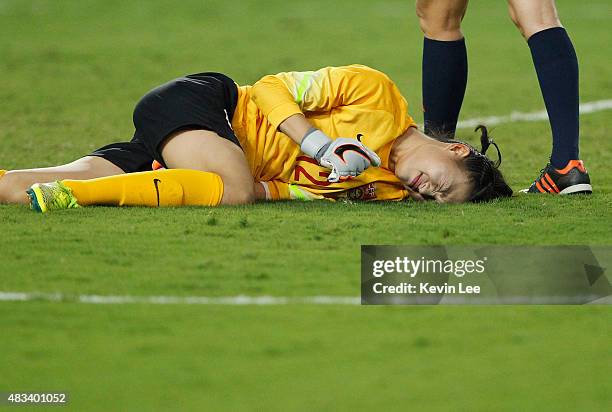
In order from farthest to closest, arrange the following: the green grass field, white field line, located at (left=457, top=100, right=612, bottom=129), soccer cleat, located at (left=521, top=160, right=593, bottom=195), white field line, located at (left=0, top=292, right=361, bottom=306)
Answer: white field line, located at (left=457, top=100, right=612, bottom=129) < soccer cleat, located at (left=521, top=160, right=593, bottom=195) < white field line, located at (left=0, top=292, right=361, bottom=306) < the green grass field

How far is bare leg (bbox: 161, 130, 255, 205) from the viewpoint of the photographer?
14.0 ft

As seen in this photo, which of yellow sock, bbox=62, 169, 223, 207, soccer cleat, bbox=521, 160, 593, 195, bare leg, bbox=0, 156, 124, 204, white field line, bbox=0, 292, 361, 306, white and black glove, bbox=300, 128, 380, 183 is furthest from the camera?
soccer cleat, bbox=521, 160, 593, 195

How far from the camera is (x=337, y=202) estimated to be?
14.6ft

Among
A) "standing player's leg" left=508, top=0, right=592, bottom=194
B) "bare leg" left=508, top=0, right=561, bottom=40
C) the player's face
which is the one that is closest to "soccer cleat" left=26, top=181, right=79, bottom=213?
the player's face

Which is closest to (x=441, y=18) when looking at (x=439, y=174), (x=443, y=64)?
(x=443, y=64)

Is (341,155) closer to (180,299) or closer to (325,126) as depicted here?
(325,126)

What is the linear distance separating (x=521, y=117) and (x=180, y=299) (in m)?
4.35

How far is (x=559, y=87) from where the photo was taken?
4688mm

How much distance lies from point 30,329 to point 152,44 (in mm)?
7886

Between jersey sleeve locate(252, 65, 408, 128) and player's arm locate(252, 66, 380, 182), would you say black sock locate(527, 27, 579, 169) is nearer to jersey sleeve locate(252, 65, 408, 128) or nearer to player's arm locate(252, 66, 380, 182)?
jersey sleeve locate(252, 65, 408, 128)

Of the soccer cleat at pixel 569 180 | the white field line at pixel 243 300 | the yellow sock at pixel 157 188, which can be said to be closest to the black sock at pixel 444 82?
the soccer cleat at pixel 569 180

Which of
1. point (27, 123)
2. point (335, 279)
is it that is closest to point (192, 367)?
point (335, 279)

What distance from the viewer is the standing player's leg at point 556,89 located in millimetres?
4645

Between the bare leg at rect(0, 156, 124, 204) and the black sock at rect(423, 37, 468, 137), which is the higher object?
the black sock at rect(423, 37, 468, 137)
